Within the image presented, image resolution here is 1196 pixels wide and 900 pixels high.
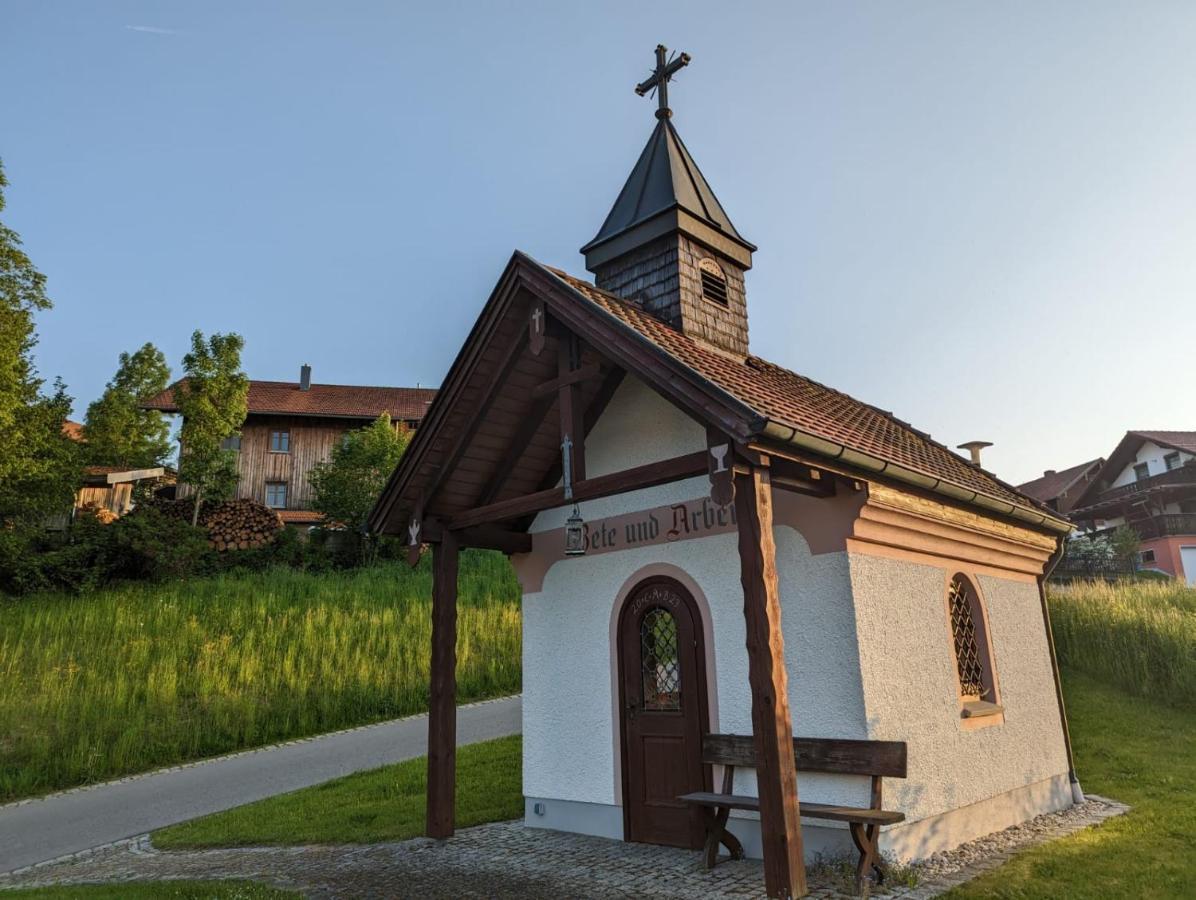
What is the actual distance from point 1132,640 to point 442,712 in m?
14.0

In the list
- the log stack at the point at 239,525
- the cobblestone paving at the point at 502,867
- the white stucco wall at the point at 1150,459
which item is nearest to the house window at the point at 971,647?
the cobblestone paving at the point at 502,867

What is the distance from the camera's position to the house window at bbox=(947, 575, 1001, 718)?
8.15 meters

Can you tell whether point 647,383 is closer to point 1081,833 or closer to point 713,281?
point 713,281

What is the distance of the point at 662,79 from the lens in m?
11.4

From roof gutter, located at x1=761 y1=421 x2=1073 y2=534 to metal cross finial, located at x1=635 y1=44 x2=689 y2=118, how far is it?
6.88 m

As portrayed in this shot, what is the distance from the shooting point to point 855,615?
6.61 m

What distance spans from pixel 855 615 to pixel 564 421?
2.91 metres

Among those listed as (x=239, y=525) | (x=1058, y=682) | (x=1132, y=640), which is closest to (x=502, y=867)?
(x=1058, y=682)

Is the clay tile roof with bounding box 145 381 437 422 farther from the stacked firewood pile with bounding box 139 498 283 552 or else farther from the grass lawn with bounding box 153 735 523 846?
the grass lawn with bounding box 153 735 523 846

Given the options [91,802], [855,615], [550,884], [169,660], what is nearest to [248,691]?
[169,660]

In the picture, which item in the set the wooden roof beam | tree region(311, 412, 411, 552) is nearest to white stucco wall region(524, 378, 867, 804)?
the wooden roof beam

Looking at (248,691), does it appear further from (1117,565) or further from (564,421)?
(1117,565)

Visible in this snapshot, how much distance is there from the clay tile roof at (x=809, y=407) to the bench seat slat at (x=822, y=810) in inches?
103

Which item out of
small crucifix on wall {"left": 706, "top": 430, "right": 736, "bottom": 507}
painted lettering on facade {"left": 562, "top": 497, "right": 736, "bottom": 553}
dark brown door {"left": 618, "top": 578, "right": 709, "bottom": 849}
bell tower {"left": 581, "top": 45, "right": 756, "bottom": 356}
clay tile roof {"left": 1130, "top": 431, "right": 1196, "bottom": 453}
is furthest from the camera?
clay tile roof {"left": 1130, "top": 431, "right": 1196, "bottom": 453}
